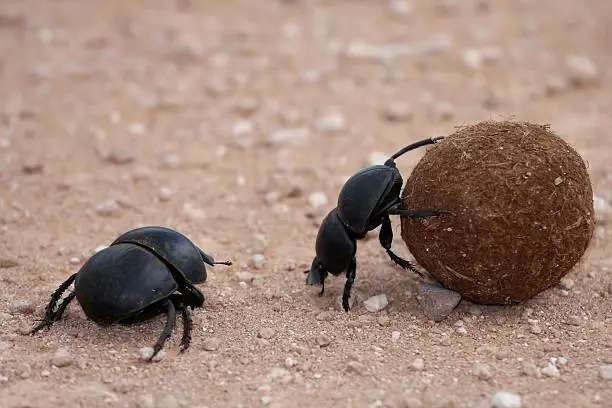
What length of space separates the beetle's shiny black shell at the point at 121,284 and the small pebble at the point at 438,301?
1.23m

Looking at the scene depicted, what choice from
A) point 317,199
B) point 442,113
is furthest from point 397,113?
point 317,199

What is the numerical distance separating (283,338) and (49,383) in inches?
42.1

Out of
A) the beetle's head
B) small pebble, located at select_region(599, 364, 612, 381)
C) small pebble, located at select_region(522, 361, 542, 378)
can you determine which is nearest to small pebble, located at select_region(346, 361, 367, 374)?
small pebble, located at select_region(522, 361, 542, 378)

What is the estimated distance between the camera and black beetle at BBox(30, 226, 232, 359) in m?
3.77

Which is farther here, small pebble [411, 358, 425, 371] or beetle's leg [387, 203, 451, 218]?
beetle's leg [387, 203, 451, 218]

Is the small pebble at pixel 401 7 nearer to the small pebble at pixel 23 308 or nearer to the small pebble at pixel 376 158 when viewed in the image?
the small pebble at pixel 376 158

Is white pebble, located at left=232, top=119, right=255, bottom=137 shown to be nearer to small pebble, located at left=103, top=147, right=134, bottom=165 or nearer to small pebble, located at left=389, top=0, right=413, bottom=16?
small pebble, located at left=103, top=147, right=134, bottom=165

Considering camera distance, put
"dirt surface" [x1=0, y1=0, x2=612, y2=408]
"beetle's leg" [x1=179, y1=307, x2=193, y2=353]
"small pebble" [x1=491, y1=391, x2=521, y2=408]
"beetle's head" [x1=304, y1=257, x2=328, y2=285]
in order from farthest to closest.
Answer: "beetle's head" [x1=304, y1=257, x2=328, y2=285] < "beetle's leg" [x1=179, y1=307, x2=193, y2=353] < "dirt surface" [x1=0, y1=0, x2=612, y2=408] < "small pebble" [x1=491, y1=391, x2=521, y2=408]

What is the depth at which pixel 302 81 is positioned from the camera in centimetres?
747

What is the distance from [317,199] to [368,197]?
158 centimetres

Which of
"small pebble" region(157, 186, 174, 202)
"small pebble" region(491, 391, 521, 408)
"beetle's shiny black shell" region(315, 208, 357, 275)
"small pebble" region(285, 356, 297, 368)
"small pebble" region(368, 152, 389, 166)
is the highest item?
"beetle's shiny black shell" region(315, 208, 357, 275)

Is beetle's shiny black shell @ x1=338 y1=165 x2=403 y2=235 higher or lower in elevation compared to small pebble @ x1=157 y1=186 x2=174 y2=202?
higher

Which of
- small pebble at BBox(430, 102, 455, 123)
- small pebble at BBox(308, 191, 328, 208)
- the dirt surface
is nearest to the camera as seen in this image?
the dirt surface

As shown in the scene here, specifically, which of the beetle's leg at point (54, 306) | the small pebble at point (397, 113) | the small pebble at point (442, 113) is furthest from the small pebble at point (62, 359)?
the small pebble at point (442, 113)
